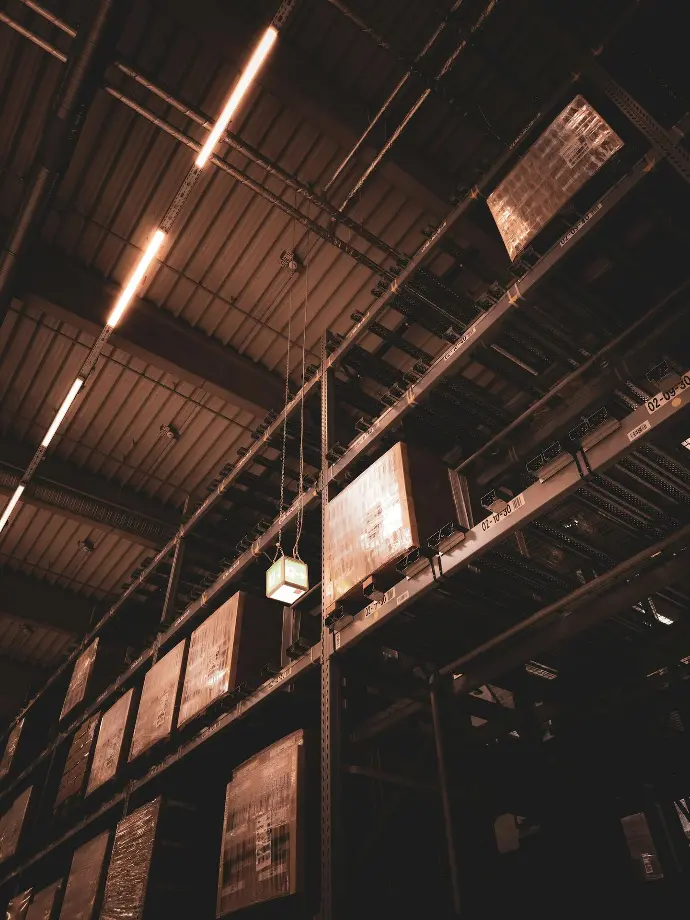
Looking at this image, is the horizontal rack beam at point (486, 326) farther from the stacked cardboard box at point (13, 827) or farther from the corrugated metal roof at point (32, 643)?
the corrugated metal roof at point (32, 643)

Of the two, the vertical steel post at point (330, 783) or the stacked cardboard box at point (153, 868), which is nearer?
the vertical steel post at point (330, 783)

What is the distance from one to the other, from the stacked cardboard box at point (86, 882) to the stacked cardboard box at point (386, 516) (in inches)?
160

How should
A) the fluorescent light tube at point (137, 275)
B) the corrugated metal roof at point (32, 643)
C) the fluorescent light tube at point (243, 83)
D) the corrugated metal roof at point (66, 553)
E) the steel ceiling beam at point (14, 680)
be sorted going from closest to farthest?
the fluorescent light tube at point (243, 83) → the fluorescent light tube at point (137, 275) → the corrugated metal roof at point (66, 553) → the corrugated metal roof at point (32, 643) → the steel ceiling beam at point (14, 680)

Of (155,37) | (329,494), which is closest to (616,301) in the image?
(329,494)

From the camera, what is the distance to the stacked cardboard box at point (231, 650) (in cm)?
514

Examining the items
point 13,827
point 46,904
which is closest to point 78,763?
point 46,904

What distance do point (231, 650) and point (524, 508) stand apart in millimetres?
2999

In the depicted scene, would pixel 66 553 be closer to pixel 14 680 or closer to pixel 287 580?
pixel 14 680

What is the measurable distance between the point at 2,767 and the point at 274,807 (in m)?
8.58

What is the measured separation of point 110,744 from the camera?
6734 mm

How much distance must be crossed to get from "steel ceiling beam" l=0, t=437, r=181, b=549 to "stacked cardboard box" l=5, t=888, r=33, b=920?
4767 mm

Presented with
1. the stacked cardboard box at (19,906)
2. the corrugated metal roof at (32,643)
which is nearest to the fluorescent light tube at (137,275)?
the stacked cardboard box at (19,906)

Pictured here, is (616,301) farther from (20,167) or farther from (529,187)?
(20,167)

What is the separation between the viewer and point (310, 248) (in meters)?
7.16
